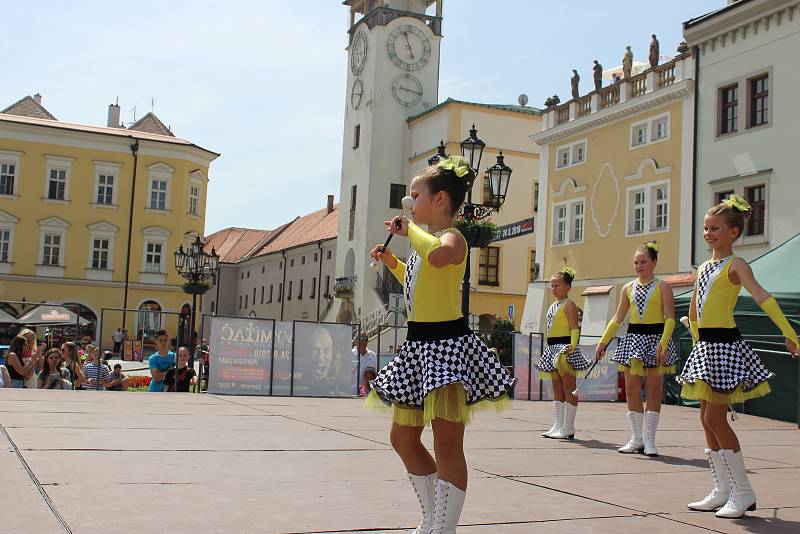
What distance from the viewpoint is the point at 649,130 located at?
3297cm

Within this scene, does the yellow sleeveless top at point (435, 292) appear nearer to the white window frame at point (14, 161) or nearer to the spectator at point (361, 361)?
the spectator at point (361, 361)

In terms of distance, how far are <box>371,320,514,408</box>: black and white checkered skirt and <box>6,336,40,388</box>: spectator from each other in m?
11.8

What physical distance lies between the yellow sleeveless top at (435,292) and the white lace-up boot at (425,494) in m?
0.80

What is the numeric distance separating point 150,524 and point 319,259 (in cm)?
6216

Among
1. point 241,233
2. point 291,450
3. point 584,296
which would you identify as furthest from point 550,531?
point 241,233

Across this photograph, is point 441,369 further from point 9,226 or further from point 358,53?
point 9,226

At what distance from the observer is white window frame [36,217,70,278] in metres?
57.2

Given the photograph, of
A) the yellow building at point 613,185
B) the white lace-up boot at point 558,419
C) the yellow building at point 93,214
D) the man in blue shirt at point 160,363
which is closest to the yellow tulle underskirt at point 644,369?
the white lace-up boot at point 558,419

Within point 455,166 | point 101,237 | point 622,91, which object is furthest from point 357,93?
point 455,166

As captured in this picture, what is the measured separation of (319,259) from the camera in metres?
66.6

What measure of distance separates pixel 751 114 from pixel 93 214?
42.7 metres

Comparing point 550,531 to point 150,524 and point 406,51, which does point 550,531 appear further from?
point 406,51

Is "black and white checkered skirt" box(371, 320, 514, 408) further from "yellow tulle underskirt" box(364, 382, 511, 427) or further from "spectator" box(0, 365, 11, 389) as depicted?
"spectator" box(0, 365, 11, 389)

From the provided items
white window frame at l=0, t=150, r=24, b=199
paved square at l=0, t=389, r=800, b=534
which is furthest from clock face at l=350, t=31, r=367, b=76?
paved square at l=0, t=389, r=800, b=534
